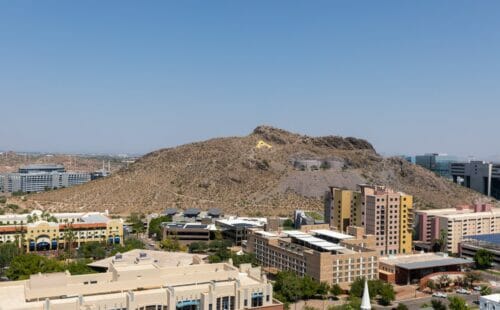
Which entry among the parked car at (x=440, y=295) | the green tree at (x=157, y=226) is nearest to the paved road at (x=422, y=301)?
the parked car at (x=440, y=295)

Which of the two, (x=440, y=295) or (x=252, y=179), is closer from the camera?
(x=440, y=295)

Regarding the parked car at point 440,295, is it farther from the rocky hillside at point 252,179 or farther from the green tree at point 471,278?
the rocky hillside at point 252,179

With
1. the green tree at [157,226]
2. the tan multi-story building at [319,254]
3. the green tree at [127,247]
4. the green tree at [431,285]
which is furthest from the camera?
the green tree at [157,226]

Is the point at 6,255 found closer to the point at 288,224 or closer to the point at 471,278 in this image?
the point at 288,224

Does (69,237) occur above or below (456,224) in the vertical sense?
below

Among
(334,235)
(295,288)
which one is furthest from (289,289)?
(334,235)

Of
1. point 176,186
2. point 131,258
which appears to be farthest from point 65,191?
point 131,258
